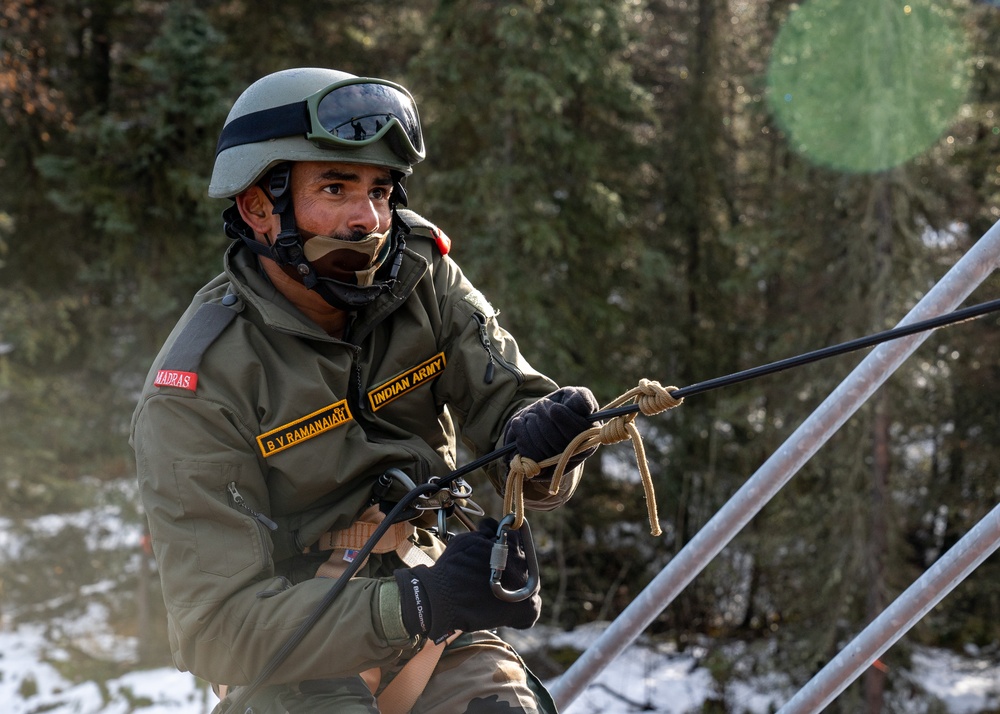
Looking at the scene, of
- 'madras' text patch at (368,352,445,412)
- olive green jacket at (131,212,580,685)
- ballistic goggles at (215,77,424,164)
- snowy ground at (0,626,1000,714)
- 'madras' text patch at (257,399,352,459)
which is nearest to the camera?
olive green jacket at (131,212,580,685)

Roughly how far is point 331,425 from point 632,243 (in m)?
8.74

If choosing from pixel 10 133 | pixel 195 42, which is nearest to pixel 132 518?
pixel 10 133

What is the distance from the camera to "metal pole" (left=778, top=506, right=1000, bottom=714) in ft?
7.83

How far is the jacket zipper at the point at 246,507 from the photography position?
101 inches

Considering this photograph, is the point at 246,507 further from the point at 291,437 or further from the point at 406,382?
the point at 406,382

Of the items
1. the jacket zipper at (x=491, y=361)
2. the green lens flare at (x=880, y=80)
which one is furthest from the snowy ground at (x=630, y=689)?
the jacket zipper at (x=491, y=361)

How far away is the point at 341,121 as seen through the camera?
2795 mm

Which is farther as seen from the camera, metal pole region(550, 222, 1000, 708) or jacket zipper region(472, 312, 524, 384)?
jacket zipper region(472, 312, 524, 384)

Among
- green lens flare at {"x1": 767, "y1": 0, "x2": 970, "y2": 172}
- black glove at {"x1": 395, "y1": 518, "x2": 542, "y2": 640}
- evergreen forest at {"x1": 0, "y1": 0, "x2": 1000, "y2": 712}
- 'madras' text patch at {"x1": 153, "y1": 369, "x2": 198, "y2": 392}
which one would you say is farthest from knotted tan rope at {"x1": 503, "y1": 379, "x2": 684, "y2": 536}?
green lens flare at {"x1": 767, "y1": 0, "x2": 970, "y2": 172}

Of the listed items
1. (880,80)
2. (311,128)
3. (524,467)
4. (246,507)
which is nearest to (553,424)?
(524,467)

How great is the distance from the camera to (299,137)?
282 cm

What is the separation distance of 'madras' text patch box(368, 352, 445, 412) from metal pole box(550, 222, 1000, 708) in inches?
36.3

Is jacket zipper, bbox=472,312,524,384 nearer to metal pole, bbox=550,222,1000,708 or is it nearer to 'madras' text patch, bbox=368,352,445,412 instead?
'madras' text patch, bbox=368,352,445,412

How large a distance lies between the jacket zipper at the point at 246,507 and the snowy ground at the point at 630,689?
24.7 feet
